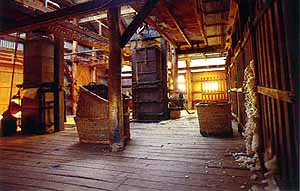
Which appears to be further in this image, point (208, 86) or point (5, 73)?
point (208, 86)

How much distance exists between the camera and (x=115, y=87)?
10.2 ft

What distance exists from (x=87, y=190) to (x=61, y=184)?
0.29 meters

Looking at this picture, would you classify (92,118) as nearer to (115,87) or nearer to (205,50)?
(115,87)

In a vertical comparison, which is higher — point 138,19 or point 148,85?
point 138,19

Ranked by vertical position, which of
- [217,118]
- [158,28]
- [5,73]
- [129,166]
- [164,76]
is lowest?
[129,166]

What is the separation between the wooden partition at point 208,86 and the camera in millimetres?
12125

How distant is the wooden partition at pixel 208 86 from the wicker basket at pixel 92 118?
9.50 meters

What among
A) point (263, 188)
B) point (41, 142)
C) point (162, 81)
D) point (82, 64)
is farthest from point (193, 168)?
point (82, 64)

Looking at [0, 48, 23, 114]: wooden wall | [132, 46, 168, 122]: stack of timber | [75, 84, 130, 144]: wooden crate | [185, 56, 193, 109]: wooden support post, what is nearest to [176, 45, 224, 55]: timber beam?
[132, 46, 168, 122]: stack of timber

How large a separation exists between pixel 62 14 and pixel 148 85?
10.6 ft

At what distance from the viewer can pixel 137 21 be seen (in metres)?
3.16

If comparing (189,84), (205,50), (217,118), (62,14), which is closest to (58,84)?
(62,14)

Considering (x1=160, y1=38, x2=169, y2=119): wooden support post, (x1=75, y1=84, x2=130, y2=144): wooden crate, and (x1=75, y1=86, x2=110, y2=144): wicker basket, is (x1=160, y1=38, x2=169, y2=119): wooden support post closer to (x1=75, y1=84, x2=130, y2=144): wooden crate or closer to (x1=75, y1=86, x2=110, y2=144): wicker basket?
(x1=75, y1=84, x2=130, y2=144): wooden crate

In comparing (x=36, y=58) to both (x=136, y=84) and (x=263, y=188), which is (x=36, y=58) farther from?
(x=263, y=188)
